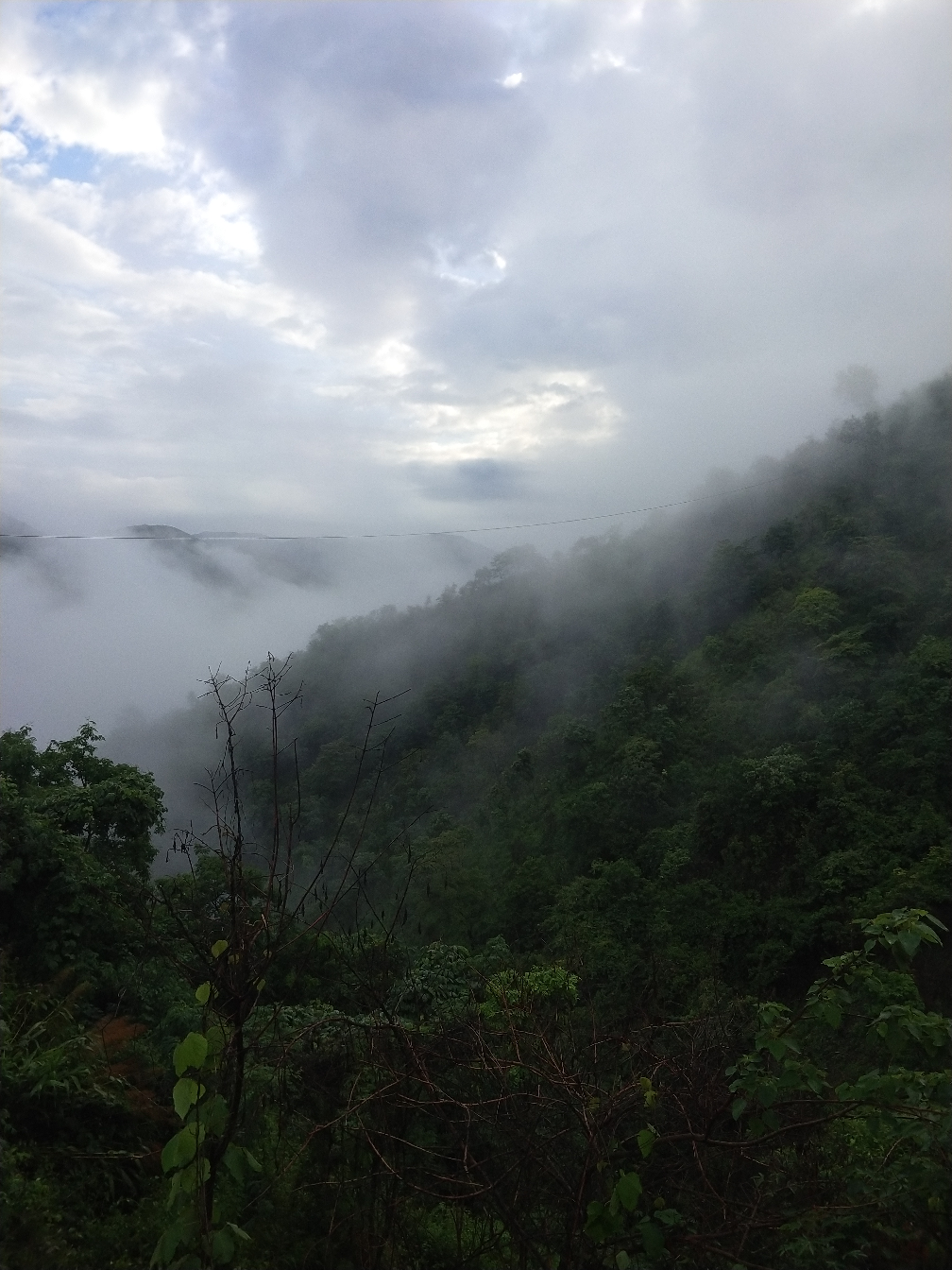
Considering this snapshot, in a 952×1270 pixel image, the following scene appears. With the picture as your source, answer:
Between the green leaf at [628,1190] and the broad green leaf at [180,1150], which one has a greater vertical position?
the broad green leaf at [180,1150]

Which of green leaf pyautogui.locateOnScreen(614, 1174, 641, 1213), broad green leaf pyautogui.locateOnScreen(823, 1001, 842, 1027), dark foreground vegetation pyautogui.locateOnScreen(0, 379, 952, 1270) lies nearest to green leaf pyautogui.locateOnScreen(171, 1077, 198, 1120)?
dark foreground vegetation pyautogui.locateOnScreen(0, 379, 952, 1270)

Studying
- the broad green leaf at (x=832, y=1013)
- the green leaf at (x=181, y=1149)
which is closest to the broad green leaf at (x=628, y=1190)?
the broad green leaf at (x=832, y=1013)

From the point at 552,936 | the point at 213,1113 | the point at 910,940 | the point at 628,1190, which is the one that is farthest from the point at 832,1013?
the point at 552,936

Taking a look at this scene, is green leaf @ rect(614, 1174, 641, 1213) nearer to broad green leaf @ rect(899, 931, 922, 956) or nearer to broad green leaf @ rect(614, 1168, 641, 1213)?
broad green leaf @ rect(614, 1168, 641, 1213)

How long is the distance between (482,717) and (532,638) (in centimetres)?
461

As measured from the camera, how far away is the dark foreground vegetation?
209 cm

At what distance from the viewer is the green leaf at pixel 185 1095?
1.52m

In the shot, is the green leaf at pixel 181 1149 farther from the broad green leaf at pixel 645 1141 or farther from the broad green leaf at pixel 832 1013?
the broad green leaf at pixel 832 1013

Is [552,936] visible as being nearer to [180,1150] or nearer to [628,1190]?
[628,1190]

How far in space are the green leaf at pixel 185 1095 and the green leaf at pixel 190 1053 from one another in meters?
0.03

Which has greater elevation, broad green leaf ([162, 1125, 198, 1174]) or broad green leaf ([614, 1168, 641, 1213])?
broad green leaf ([162, 1125, 198, 1174])

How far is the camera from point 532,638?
30.1 m

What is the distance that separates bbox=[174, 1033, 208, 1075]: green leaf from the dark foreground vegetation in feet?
0.04

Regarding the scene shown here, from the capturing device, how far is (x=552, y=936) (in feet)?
45.2
